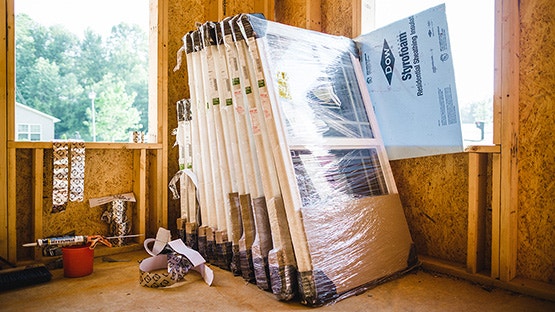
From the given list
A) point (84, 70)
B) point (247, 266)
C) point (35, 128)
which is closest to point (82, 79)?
point (84, 70)

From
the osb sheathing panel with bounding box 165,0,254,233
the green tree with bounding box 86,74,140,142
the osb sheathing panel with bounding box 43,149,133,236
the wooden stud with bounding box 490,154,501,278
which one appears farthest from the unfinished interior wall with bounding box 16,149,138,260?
the green tree with bounding box 86,74,140,142

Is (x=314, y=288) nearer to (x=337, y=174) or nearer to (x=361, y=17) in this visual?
(x=337, y=174)

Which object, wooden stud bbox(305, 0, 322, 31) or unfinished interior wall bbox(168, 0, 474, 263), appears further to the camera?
wooden stud bbox(305, 0, 322, 31)

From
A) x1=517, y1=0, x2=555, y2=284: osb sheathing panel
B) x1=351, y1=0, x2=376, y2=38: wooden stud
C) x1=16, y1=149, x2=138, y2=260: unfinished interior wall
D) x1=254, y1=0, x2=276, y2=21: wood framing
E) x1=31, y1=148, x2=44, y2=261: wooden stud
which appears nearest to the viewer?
x1=517, y1=0, x2=555, y2=284: osb sheathing panel

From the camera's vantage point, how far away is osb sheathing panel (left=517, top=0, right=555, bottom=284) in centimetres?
183

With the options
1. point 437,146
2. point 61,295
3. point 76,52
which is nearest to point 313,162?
point 437,146

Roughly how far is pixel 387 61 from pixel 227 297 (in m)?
1.75

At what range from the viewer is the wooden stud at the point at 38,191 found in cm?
224

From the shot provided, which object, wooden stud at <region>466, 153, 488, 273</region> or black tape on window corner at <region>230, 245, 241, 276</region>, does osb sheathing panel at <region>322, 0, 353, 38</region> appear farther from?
black tape on window corner at <region>230, 245, 241, 276</region>

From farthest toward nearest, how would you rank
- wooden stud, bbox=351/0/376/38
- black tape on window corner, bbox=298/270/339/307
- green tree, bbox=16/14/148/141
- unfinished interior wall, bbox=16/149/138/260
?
green tree, bbox=16/14/148/141 < wooden stud, bbox=351/0/376/38 < unfinished interior wall, bbox=16/149/138/260 < black tape on window corner, bbox=298/270/339/307

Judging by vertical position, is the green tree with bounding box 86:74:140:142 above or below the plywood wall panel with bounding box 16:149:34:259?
above

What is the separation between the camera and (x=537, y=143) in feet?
6.17

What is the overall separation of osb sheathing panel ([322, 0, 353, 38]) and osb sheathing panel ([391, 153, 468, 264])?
1.10 m

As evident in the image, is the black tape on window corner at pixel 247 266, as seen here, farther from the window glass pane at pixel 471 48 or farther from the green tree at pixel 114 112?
the green tree at pixel 114 112
